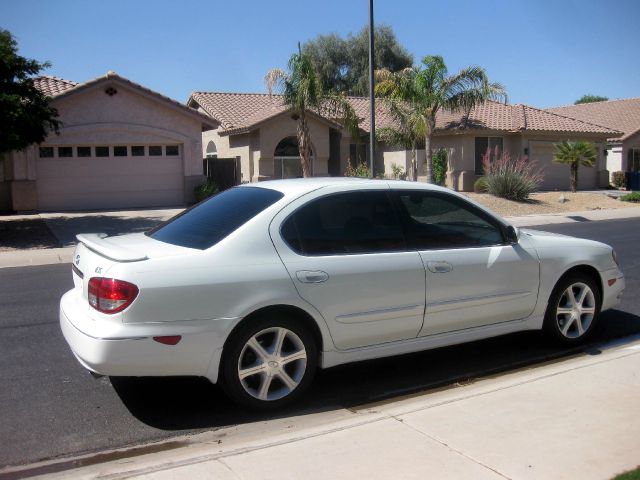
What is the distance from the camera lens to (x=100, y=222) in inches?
786

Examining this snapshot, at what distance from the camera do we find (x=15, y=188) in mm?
21938

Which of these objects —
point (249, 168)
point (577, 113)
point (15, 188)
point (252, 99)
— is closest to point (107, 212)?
point (15, 188)

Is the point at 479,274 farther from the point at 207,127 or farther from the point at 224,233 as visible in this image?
the point at 207,127

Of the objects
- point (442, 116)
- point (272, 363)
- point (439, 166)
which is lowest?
point (272, 363)

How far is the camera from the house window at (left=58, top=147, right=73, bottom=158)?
74.8 feet

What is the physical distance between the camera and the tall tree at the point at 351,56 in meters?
51.5

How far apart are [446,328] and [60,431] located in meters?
3.01

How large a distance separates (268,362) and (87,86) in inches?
772

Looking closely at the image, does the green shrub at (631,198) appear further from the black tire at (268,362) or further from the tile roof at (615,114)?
the black tire at (268,362)

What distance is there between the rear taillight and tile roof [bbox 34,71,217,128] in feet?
62.3

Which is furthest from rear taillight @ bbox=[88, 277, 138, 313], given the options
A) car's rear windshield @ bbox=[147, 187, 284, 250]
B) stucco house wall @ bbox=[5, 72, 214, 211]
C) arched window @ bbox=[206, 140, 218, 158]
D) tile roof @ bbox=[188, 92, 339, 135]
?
arched window @ bbox=[206, 140, 218, 158]

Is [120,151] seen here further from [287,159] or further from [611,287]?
[611,287]

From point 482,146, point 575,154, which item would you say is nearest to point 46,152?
point 482,146

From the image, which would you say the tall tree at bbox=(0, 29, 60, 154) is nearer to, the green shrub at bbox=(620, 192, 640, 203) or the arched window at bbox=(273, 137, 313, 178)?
the arched window at bbox=(273, 137, 313, 178)
